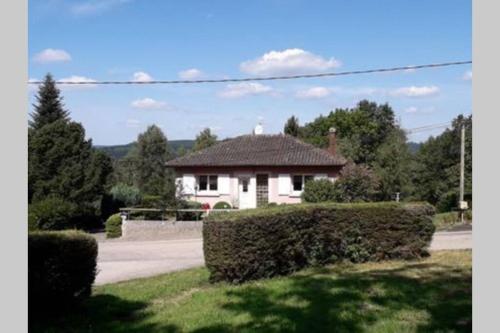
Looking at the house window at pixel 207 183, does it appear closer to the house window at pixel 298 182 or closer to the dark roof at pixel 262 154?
the dark roof at pixel 262 154

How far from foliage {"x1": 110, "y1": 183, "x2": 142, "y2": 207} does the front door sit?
7.06 meters

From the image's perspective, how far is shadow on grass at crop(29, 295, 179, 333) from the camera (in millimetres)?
7051

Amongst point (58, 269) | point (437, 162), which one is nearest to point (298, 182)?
point (58, 269)

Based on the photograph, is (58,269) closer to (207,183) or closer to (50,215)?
(50,215)

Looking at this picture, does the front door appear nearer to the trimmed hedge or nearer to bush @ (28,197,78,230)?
bush @ (28,197,78,230)

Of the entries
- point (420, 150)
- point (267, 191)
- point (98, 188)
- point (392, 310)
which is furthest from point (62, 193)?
point (420, 150)

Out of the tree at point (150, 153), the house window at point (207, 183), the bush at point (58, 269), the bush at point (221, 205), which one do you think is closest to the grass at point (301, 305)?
the bush at point (58, 269)

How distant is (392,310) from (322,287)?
189cm

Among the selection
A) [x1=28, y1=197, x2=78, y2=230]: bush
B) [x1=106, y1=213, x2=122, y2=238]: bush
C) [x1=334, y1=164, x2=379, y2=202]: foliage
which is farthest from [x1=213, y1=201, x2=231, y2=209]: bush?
[x1=28, y1=197, x2=78, y2=230]: bush

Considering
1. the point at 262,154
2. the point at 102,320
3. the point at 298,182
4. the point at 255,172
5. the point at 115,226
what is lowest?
the point at 115,226

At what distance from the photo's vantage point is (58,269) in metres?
7.43

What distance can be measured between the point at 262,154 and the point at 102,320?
3195 cm

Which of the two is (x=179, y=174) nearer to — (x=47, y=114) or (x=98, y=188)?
(x=98, y=188)

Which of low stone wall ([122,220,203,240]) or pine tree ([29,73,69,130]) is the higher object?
pine tree ([29,73,69,130])
